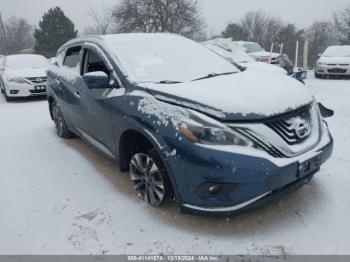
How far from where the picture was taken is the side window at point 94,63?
13.5ft

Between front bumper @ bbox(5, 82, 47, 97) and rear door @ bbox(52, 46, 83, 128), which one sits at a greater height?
rear door @ bbox(52, 46, 83, 128)

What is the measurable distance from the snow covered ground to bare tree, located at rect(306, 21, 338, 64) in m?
40.9

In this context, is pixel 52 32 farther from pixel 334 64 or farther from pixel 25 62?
pixel 334 64

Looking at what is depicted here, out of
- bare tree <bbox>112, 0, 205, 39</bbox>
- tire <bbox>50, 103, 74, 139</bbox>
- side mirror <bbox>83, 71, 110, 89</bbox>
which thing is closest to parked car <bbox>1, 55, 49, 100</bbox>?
tire <bbox>50, 103, 74, 139</bbox>

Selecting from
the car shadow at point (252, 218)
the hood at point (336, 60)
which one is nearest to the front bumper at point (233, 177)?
the car shadow at point (252, 218)

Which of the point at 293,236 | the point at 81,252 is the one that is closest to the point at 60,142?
the point at 81,252

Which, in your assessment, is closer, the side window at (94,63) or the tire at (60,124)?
the side window at (94,63)

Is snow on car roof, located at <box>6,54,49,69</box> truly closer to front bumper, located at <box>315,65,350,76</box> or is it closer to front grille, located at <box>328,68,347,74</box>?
front bumper, located at <box>315,65,350,76</box>

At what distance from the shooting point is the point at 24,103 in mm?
10008

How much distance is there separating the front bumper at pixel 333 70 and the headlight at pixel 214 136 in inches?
438

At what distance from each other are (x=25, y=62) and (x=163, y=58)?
331 inches

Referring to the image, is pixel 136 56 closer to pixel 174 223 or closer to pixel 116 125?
pixel 116 125

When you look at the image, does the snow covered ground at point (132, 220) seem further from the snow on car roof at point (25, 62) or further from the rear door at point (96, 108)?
the snow on car roof at point (25, 62)

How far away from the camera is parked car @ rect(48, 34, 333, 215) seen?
283cm
